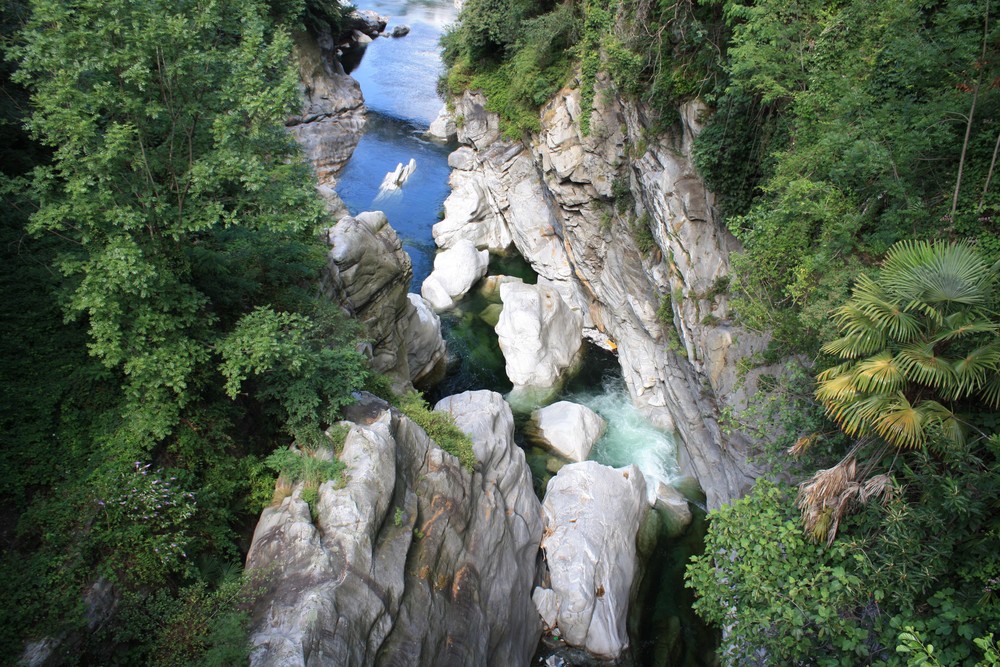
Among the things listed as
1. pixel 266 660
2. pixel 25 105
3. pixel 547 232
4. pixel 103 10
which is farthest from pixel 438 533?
pixel 547 232

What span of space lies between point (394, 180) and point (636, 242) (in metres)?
18.2

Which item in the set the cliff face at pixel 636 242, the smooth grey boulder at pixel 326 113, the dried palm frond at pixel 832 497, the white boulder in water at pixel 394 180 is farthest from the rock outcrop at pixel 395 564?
the white boulder in water at pixel 394 180

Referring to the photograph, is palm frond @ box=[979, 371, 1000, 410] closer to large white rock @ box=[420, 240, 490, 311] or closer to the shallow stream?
the shallow stream

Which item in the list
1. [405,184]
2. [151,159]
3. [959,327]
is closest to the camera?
[959,327]

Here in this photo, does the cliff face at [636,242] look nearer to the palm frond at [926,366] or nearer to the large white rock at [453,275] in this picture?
the large white rock at [453,275]

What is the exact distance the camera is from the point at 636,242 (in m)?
16.8

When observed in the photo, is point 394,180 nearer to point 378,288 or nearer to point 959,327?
point 378,288

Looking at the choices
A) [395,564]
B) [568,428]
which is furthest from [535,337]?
[395,564]

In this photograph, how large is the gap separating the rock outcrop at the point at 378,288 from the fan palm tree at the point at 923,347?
1157 cm

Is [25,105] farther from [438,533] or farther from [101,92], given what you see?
[438,533]

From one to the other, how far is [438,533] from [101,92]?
8.11 meters

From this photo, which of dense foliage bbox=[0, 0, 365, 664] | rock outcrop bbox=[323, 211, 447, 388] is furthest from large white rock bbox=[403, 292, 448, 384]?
dense foliage bbox=[0, 0, 365, 664]

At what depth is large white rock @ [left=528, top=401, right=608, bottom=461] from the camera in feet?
56.4

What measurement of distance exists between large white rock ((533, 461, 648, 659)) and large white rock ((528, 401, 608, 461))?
2.15 meters
